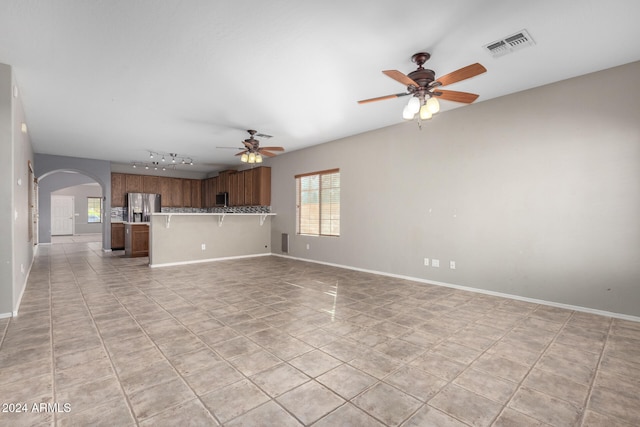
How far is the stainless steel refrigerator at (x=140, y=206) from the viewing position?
9.08 m

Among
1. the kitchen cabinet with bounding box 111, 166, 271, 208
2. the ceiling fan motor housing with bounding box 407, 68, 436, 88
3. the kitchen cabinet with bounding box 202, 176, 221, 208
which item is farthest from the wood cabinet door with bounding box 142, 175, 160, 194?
the ceiling fan motor housing with bounding box 407, 68, 436, 88

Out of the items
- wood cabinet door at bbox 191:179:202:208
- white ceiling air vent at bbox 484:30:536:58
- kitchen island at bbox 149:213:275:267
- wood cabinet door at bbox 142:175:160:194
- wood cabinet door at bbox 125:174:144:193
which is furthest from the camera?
wood cabinet door at bbox 191:179:202:208

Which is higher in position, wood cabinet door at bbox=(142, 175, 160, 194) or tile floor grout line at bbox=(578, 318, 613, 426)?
wood cabinet door at bbox=(142, 175, 160, 194)

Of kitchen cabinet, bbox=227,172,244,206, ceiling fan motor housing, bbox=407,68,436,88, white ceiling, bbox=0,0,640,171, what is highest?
white ceiling, bbox=0,0,640,171

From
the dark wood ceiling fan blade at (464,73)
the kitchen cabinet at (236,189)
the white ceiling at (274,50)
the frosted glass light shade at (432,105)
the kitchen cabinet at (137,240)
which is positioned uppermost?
the white ceiling at (274,50)

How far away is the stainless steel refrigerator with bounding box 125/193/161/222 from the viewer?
908 cm

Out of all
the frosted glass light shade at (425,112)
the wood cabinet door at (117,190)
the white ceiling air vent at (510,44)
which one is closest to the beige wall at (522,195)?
the white ceiling air vent at (510,44)

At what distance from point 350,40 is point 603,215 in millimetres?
3344

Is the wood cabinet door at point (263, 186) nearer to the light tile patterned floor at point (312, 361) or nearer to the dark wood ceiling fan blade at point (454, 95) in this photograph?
the light tile patterned floor at point (312, 361)

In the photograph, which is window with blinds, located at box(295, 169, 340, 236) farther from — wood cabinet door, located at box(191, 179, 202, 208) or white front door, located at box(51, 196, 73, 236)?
white front door, located at box(51, 196, 73, 236)

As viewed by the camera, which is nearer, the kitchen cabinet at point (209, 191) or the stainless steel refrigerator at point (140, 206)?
the stainless steel refrigerator at point (140, 206)

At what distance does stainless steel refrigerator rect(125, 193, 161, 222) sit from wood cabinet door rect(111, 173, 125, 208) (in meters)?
0.19

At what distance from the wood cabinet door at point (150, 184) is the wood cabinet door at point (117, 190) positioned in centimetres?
59

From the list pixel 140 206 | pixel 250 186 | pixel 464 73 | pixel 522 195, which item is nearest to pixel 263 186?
pixel 250 186
